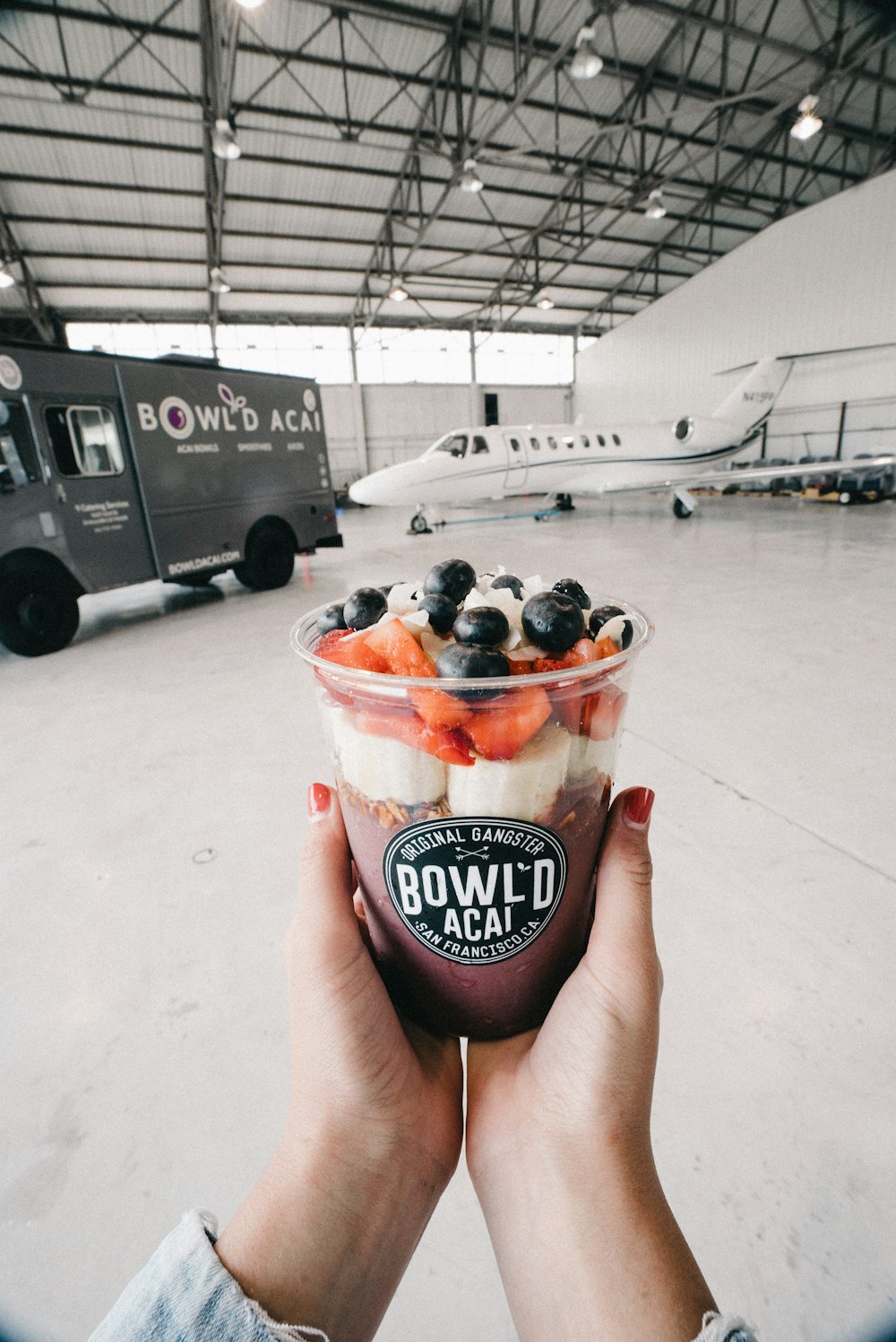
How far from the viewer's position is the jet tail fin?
1469 centimetres

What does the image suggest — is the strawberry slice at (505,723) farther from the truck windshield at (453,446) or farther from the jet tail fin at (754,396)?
the jet tail fin at (754,396)

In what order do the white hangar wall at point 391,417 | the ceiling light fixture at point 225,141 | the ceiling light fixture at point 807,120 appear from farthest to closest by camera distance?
the white hangar wall at point 391,417 < the ceiling light fixture at point 807,120 < the ceiling light fixture at point 225,141

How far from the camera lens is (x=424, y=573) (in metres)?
7.81

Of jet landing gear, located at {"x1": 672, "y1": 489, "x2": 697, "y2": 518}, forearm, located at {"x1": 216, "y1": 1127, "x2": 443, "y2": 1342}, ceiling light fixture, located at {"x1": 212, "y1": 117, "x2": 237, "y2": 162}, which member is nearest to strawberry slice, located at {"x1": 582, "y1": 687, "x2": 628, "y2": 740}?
forearm, located at {"x1": 216, "y1": 1127, "x2": 443, "y2": 1342}

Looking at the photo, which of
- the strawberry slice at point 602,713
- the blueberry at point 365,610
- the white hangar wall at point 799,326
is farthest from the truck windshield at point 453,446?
the white hangar wall at point 799,326

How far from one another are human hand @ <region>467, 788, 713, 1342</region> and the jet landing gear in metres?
13.3

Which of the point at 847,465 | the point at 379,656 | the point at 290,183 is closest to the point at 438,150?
the point at 290,183

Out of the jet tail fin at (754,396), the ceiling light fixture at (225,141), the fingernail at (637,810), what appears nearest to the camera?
the fingernail at (637,810)

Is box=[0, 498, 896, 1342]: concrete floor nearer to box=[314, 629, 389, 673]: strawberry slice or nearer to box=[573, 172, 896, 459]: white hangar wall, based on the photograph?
box=[314, 629, 389, 673]: strawberry slice

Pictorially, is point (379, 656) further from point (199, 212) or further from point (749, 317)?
point (749, 317)

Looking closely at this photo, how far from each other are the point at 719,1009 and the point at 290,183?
723 inches

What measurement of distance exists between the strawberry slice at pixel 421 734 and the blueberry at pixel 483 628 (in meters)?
0.12

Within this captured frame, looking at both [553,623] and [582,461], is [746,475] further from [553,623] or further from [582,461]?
[553,623]

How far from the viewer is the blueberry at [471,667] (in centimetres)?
75
